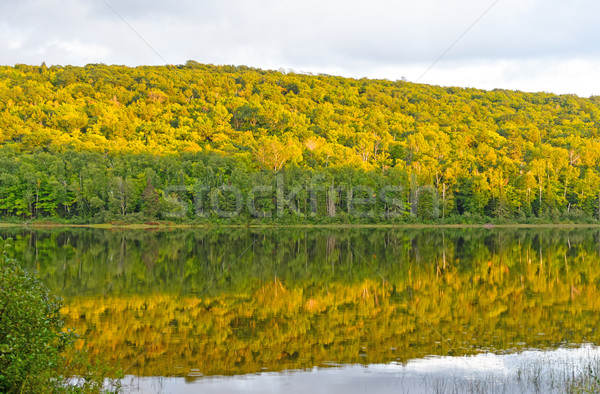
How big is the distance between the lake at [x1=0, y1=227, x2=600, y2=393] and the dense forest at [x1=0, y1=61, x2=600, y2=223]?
36712 millimetres

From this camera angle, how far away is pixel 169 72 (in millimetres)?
119750

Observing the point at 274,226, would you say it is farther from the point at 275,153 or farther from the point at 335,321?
the point at 335,321

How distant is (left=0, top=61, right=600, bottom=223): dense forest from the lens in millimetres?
62156

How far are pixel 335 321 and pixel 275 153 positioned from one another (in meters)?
60.8

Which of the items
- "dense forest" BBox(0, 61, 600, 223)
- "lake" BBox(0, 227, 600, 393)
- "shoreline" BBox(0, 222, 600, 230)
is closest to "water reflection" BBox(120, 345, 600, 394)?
"lake" BBox(0, 227, 600, 393)

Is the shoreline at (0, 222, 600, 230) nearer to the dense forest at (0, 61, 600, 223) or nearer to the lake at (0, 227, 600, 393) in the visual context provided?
the dense forest at (0, 61, 600, 223)

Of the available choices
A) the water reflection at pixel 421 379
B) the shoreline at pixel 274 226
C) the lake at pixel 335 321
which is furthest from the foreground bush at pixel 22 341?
the shoreline at pixel 274 226

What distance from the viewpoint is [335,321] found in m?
13.4

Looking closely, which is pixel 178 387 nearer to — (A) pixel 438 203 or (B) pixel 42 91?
(A) pixel 438 203

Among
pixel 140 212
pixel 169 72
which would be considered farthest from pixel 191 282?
pixel 169 72

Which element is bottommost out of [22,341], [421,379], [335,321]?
[421,379]

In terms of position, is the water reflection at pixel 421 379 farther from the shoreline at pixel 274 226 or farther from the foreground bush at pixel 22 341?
the shoreline at pixel 274 226

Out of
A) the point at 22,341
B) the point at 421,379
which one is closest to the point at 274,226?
the point at 421,379

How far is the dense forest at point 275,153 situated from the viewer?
204 feet
